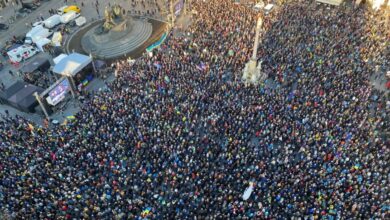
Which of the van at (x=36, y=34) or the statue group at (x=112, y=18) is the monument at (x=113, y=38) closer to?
the statue group at (x=112, y=18)

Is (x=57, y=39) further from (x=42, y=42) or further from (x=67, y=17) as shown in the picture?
(x=67, y=17)

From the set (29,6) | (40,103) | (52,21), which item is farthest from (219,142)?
(29,6)

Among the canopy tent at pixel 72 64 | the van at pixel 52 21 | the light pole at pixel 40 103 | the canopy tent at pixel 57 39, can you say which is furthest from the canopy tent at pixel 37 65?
the van at pixel 52 21

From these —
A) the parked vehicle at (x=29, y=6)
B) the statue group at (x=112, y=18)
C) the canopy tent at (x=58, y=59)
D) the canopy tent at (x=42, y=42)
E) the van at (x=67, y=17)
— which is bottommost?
the parked vehicle at (x=29, y=6)

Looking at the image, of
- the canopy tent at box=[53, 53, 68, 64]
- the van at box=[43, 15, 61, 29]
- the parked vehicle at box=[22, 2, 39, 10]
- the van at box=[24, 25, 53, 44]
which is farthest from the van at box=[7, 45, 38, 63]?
the parked vehicle at box=[22, 2, 39, 10]

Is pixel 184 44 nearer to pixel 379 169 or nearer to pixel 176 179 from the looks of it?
pixel 176 179

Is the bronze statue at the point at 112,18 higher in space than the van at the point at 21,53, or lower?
higher

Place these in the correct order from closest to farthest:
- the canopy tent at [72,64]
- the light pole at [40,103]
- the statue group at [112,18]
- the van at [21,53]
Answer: the light pole at [40,103]
the canopy tent at [72,64]
the van at [21,53]
the statue group at [112,18]
